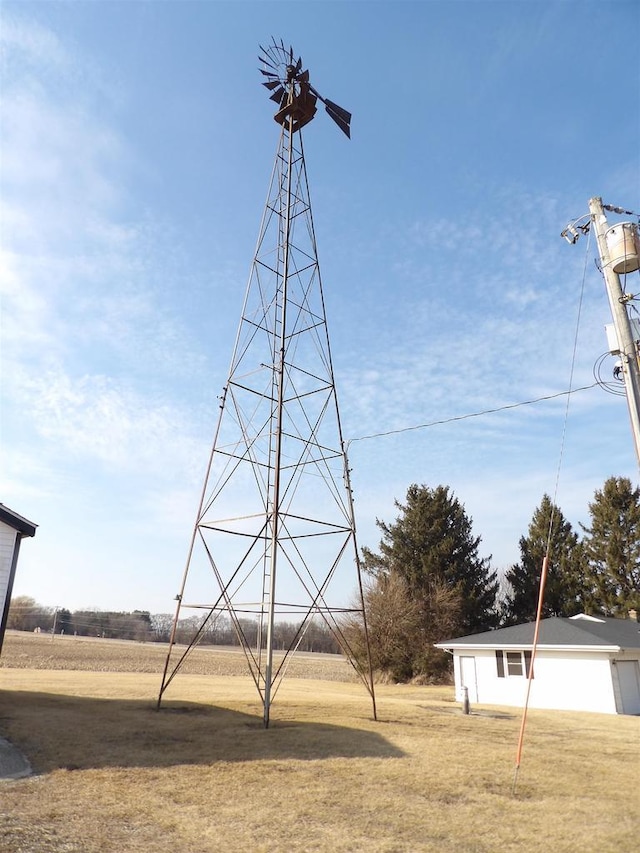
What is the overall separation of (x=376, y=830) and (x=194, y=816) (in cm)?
218

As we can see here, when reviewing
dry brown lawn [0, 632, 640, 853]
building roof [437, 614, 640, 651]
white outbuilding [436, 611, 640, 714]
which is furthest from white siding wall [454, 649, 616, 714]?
dry brown lawn [0, 632, 640, 853]

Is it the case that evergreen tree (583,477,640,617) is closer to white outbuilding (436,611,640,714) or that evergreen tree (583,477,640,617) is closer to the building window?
white outbuilding (436,611,640,714)

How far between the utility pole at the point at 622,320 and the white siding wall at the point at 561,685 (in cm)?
1656

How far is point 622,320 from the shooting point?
939 centimetres

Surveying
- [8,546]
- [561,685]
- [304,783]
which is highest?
[8,546]

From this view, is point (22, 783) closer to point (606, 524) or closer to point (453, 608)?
point (453, 608)

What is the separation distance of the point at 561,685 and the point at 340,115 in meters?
21.9

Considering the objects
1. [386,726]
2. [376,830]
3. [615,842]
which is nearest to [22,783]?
[376,830]

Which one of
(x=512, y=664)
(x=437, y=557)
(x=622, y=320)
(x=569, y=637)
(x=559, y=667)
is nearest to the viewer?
(x=622, y=320)

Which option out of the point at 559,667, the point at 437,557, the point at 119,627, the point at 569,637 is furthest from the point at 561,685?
the point at 119,627

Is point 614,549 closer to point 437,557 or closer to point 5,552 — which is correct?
point 437,557

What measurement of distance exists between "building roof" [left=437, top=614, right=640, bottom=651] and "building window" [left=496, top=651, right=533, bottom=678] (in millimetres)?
488

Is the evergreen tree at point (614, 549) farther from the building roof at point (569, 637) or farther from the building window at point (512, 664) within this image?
the building window at point (512, 664)

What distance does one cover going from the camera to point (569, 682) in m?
22.2
